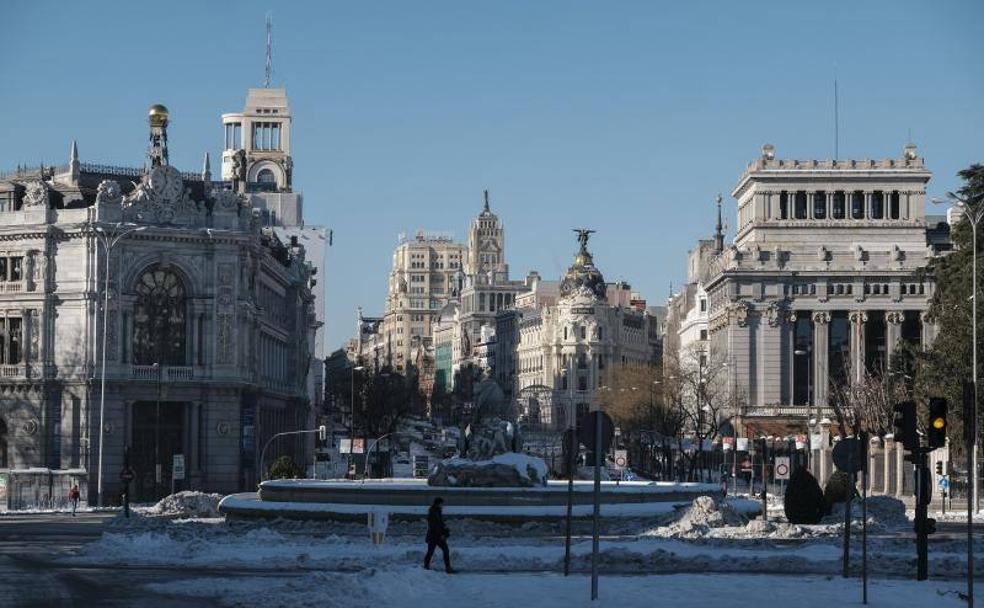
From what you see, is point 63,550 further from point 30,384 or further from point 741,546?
point 30,384

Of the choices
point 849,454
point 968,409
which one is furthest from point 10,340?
point 968,409

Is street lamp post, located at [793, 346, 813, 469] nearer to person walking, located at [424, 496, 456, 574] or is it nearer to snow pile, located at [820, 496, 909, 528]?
snow pile, located at [820, 496, 909, 528]

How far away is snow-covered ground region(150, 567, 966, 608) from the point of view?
33219 millimetres

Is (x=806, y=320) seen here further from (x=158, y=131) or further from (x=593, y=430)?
(x=593, y=430)

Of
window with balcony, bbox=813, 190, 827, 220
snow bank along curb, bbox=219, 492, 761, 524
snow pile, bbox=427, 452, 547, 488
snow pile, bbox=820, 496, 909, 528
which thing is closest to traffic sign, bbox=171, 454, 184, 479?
snow bank along curb, bbox=219, 492, 761, 524

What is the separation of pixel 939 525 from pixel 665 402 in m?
94.8

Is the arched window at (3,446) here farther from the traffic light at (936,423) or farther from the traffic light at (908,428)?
the traffic light at (936,423)

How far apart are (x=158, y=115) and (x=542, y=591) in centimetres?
8918

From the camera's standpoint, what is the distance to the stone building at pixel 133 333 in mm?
101062

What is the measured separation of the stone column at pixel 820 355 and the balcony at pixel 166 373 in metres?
58.2

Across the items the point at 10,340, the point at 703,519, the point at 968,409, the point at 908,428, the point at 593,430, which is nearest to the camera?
the point at 968,409

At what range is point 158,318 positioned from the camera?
10381 centimetres

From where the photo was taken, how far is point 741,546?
158ft

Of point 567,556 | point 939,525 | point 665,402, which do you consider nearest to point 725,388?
point 665,402
